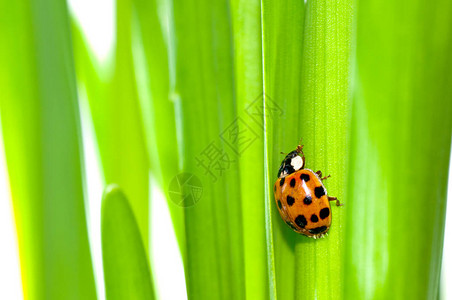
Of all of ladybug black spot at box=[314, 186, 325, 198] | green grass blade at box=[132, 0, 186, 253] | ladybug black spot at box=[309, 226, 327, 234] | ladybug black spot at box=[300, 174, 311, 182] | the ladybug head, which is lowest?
ladybug black spot at box=[309, 226, 327, 234]

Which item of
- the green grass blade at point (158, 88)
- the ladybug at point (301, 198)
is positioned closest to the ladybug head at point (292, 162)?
the ladybug at point (301, 198)

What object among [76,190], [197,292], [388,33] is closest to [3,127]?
[76,190]

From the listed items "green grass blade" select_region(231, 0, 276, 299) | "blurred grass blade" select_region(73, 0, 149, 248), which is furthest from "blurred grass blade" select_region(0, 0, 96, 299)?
"green grass blade" select_region(231, 0, 276, 299)

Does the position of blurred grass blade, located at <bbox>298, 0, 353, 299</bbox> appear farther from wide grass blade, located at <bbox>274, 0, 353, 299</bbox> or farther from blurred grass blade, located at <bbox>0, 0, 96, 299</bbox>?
blurred grass blade, located at <bbox>0, 0, 96, 299</bbox>

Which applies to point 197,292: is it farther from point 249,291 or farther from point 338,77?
point 338,77

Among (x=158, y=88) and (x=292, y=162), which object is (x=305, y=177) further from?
(x=158, y=88)

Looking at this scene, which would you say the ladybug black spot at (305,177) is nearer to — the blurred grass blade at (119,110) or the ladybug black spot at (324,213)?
the ladybug black spot at (324,213)

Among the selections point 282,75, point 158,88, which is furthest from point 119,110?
point 282,75
